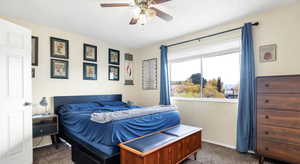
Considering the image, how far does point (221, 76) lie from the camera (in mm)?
3322

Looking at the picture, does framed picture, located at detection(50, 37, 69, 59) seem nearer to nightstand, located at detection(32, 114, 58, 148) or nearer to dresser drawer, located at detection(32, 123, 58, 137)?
nightstand, located at detection(32, 114, 58, 148)

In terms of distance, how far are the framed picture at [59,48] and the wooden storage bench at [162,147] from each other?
264 centimetres

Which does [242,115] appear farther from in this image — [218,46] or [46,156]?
[46,156]

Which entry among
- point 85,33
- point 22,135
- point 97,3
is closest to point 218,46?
point 97,3

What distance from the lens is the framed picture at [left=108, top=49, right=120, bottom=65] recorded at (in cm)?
432

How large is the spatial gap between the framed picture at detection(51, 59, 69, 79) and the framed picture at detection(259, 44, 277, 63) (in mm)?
3945

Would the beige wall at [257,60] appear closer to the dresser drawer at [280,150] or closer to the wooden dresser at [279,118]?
the wooden dresser at [279,118]

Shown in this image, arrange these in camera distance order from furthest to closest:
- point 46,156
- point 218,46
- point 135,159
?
point 218,46
point 46,156
point 135,159

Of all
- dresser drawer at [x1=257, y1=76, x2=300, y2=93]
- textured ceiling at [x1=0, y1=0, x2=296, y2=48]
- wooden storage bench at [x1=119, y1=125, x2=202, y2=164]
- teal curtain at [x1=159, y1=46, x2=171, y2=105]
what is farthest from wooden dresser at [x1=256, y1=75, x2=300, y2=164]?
teal curtain at [x1=159, y1=46, x2=171, y2=105]

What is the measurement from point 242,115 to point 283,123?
2.09ft

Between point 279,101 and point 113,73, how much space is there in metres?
3.69

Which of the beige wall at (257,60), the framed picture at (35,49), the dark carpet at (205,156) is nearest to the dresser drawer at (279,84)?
the beige wall at (257,60)

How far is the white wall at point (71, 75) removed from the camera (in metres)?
Result: 3.09

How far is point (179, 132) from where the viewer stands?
235 centimetres
